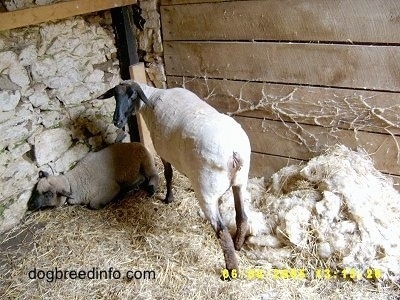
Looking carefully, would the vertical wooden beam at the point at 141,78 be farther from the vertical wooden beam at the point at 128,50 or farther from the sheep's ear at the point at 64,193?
the sheep's ear at the point at 64,193

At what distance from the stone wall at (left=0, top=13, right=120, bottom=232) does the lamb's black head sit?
558 mm

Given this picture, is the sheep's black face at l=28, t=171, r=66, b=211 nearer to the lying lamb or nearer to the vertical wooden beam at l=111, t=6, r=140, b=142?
the lying lamb

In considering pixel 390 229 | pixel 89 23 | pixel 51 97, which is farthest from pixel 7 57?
pixel 390 229

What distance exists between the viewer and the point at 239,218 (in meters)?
2.50

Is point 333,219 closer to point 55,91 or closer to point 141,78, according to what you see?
point 141,78

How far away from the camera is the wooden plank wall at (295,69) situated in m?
2.45

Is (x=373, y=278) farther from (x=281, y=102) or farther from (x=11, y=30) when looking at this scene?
(x=11, y=30)

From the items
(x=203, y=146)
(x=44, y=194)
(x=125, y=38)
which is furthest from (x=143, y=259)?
(x=125, y=38)

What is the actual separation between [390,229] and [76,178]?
2.27m

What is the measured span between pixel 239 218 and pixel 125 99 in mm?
1128

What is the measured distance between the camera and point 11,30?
2730mm

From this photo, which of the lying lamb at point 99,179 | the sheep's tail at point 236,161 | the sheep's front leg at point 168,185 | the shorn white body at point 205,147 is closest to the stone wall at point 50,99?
the lying lamb at point 99,179

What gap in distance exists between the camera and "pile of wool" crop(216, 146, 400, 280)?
2.32 m

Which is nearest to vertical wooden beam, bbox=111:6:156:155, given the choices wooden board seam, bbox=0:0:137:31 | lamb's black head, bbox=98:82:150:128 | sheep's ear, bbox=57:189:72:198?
wooden board seam, bbox=0:0:137:31
